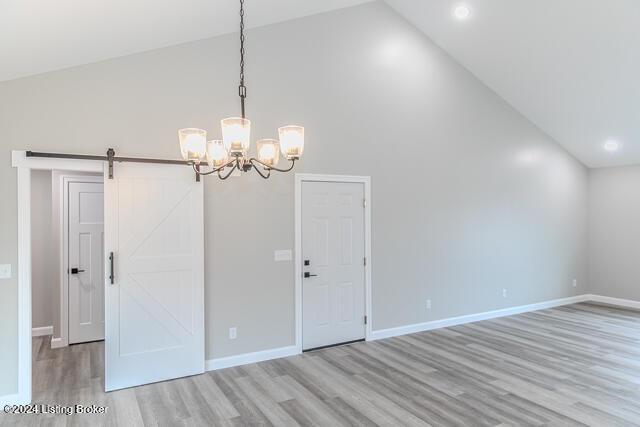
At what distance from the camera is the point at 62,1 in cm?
286

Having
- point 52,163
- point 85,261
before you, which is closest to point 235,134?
point 52,163

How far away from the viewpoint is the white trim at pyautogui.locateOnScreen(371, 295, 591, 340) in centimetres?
554

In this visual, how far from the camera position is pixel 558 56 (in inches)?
213

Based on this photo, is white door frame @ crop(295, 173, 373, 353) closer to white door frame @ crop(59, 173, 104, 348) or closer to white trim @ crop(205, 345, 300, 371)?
white trim @ crop(205, 345, 300, 371)

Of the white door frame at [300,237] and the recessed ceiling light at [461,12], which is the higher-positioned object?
the recessed ceiling light at [461,12]

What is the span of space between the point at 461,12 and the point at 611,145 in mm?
3750

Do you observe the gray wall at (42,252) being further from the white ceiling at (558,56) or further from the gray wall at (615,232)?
the gray wall at (615,232)

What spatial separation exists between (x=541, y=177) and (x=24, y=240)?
756cm

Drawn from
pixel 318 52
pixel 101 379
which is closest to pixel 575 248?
pixel 318 52

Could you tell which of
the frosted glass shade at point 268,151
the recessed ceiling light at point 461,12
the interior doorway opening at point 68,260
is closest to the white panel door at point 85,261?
the interior doorway opening at point 68,260

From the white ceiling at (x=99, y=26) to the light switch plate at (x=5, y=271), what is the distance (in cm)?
163

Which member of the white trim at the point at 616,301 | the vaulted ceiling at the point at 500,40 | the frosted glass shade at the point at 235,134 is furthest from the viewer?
the white trim at the point at 616,301

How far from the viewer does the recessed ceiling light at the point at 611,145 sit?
6.73 meters

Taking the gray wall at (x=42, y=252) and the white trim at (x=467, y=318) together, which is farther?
the white trim at (x=467, y=318)
